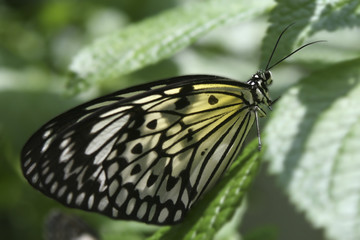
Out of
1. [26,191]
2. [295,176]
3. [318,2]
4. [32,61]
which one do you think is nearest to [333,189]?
[295,176]

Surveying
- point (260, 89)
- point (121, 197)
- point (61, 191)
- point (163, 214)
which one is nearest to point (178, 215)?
point (163, 214)

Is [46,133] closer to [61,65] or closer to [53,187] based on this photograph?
[53,187]

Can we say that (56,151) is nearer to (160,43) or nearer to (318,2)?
(160,43)

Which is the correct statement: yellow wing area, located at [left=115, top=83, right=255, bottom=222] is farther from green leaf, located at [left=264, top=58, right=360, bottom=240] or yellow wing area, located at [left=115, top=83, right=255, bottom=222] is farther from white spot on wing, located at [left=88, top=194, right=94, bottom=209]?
green leaf, located at [left=264, top=58, right=360, bottom=240]

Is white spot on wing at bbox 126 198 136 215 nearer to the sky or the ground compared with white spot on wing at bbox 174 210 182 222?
nearer to the sky

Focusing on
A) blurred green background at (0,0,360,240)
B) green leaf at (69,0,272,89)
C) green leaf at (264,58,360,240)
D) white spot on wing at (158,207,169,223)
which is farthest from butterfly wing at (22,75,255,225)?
blurred green background at (0,0,360,240)

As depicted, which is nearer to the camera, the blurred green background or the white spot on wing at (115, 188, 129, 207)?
the white spot on wing at (115, 188, 129, 207)

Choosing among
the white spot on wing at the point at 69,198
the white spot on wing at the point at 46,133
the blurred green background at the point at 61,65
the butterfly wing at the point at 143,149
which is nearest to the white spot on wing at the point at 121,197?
the butterfly wing at the point at 143,149
